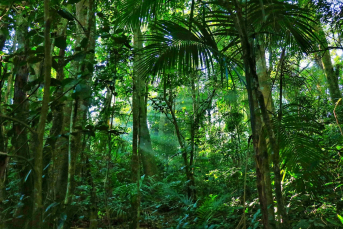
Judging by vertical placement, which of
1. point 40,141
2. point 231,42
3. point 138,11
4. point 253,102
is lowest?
point 40,141

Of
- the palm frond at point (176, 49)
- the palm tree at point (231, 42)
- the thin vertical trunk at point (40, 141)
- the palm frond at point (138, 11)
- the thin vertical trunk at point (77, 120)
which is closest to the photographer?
the thin vertical trunk at point (40, 141)

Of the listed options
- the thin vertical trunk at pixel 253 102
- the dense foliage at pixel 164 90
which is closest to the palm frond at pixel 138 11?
the dense foliage at pixel 164 90

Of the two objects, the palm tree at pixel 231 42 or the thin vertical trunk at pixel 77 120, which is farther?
the thin vertical trunk at pixel 77 120

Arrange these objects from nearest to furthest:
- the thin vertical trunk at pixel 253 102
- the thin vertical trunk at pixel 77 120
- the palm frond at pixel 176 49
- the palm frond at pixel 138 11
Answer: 1. the thin vertical trunk at pixel 253 102
2. the thin vertical trunk at pixel 77 120
3. the palm frond at pixel 176 49
4. the palm frond at pixel 138 11

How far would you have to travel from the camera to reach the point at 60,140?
3.05 metres

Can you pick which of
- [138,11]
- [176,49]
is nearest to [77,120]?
[176,49]

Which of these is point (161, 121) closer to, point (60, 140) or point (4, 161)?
point (60, 140)

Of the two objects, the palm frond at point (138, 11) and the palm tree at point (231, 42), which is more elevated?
the palm frond at point (138, 11)

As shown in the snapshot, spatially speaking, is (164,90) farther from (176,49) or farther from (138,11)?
(138,11)

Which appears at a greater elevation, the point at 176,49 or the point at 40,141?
the point at 176,49

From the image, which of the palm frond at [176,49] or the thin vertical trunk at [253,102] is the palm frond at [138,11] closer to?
the palm frond at [176,49]

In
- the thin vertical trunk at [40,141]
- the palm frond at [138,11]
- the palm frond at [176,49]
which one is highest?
the palm frond at [138,11]

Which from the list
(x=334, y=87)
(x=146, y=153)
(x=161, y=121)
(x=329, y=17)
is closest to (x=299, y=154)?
(x=329, y=17)

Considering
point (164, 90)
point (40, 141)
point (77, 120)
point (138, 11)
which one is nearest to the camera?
point (40, 141)
